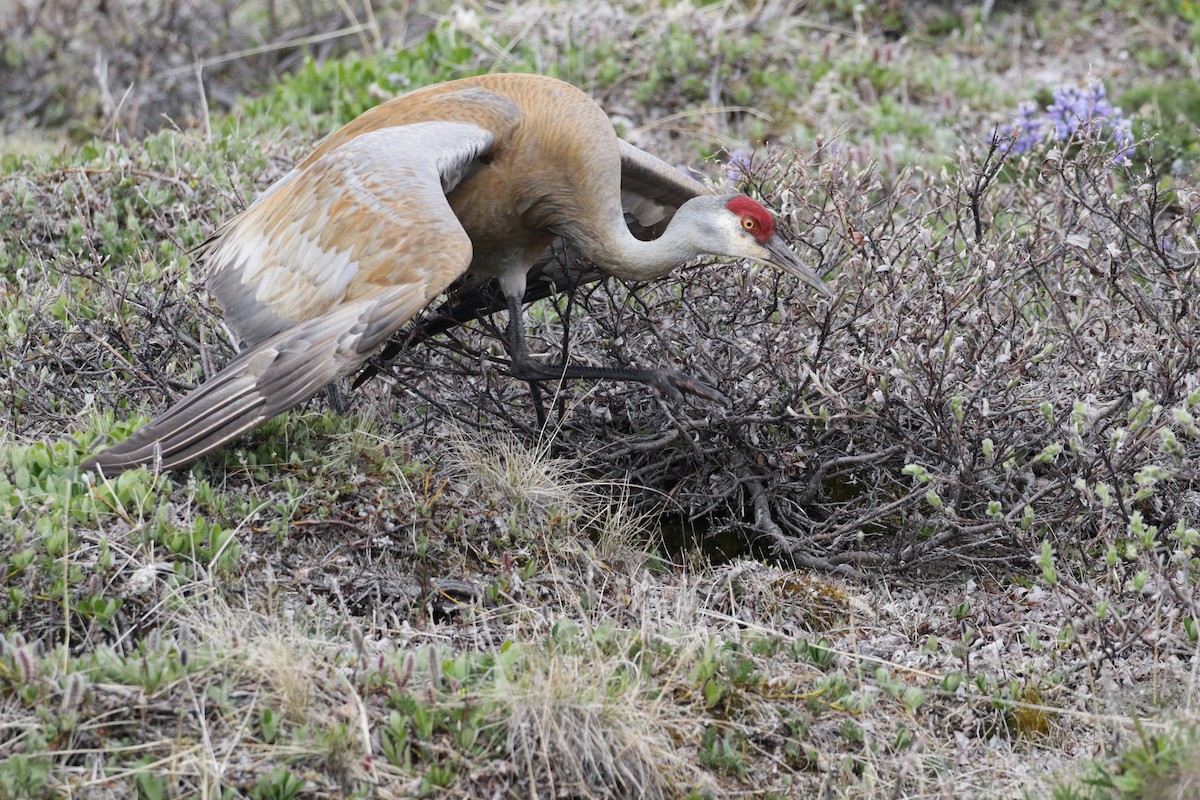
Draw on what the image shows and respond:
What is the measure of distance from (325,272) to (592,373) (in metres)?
0.95

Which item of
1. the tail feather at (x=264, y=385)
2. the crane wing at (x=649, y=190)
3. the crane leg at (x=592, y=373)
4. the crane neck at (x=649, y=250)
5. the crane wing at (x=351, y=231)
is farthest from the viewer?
the crane wing at (x=649, y=190)

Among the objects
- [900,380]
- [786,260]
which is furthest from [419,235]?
[900,380]

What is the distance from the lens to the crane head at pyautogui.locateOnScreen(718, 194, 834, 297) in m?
4.17

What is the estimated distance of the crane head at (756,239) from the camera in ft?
13.7

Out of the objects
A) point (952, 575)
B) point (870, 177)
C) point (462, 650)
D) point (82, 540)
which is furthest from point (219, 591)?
point (870, 177)

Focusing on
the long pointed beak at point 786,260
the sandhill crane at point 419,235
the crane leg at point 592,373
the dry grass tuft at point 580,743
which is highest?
the sandhill crane at point 419,235

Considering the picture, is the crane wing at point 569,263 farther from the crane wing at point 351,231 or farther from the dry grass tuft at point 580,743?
the dry grass tuft at point 580,743

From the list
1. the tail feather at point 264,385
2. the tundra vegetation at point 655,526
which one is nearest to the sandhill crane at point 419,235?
the tail feather at point 264,385

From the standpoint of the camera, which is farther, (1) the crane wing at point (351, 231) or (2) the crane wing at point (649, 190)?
(2) the crane wing at point (649, 190)

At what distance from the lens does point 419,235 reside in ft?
11.9

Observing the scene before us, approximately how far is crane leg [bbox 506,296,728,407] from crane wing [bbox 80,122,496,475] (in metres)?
0.56

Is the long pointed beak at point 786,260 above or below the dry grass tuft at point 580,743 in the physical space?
above

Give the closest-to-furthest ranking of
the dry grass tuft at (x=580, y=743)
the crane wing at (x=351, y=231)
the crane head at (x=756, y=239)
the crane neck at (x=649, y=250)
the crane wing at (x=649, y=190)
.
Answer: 1. the dry grass tuft at (x=580, y=743)
2. the crane wing at (x=351, y=231)
3. the crane head at (x=756, y=239)
4. the crane neck at (x=649, y=250)
5. the crane wing at (x=649, y=190)

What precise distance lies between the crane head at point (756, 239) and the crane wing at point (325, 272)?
840mm
